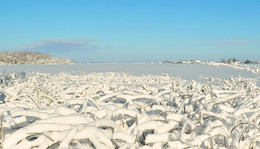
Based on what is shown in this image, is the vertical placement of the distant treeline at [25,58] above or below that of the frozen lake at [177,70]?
above

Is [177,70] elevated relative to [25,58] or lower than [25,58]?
lower

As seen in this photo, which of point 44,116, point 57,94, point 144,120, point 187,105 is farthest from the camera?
point 57,94

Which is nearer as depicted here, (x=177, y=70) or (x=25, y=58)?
(x=177, y=70)

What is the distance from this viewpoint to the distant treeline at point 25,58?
72.9 feet

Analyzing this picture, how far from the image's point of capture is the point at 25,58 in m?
23.1

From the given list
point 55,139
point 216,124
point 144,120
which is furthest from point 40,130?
point 216,124

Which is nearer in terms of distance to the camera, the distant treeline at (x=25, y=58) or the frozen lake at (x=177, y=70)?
the frozen lake at (x=177, y=70)

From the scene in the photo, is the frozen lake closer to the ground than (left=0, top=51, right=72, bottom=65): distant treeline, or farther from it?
closer to the ground

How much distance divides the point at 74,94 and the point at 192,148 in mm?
2752

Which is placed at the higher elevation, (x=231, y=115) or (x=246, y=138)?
(x=231, y=115)

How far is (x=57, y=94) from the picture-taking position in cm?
367

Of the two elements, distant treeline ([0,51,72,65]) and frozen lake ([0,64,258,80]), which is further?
distant treeline ([0,51,72,65])

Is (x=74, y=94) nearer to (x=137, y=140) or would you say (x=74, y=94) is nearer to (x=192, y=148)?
(x=137, y=140)

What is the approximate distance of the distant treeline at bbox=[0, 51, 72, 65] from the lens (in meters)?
22.2
